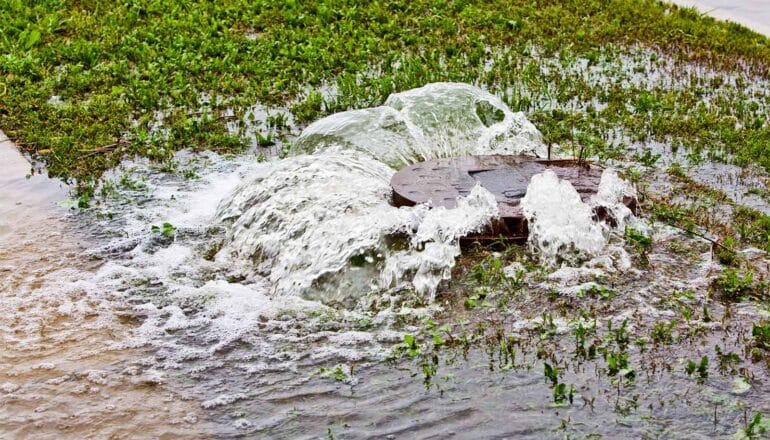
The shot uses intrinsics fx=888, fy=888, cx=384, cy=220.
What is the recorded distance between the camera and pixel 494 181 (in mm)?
7965

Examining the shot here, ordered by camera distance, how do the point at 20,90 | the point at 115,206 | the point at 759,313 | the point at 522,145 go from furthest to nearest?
the point at 20,90 < the point at 522,145 < the point at 115,206 < the point at 759,313

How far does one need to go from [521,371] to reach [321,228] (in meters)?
2.48

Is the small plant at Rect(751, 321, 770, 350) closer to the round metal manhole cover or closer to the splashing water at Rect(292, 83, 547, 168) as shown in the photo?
the round metal manhole cover

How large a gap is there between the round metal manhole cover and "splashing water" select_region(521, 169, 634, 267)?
10 centimetres

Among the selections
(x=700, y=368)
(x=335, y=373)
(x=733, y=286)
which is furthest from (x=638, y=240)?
(x=335, y=373)

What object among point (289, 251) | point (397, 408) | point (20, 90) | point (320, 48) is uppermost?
point (320, 48)

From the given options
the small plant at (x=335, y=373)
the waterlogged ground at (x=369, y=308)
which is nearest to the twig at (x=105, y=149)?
the waterlogged ground at (x=369, y=308)

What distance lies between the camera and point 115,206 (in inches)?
343

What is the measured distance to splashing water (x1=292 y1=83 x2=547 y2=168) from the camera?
9.23 m

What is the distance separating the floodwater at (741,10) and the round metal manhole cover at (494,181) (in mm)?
9102

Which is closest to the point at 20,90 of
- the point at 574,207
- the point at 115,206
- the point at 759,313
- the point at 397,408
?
the point at 115,206

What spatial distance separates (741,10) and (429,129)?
10394mm

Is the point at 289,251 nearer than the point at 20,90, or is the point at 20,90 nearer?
the point at 289,251

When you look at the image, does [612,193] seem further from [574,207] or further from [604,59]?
[604,59]
